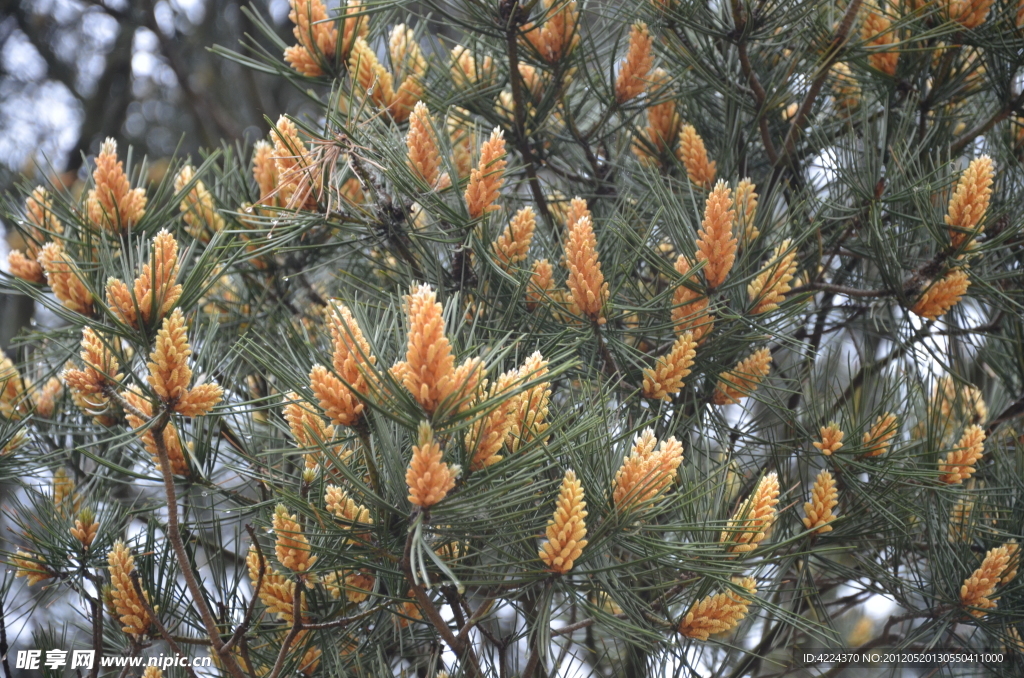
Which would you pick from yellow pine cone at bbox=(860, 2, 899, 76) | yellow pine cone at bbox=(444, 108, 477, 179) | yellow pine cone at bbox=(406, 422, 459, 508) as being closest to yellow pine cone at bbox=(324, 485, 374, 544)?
yellow pine cone at bbox=(406, 422, 459, 508)

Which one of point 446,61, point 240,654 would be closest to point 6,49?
point 446,61

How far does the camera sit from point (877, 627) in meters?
1.73

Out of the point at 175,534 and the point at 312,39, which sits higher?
the point at 312,39

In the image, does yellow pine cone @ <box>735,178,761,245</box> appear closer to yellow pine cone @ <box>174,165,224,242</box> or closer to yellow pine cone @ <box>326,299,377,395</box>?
yellow pine cone @ <box>326,299,377,395</box>

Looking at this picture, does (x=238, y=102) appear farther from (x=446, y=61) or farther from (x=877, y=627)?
(x=877, y=627)

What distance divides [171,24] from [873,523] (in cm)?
269

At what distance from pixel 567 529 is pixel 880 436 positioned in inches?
18.6

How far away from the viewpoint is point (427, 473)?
0.55 m

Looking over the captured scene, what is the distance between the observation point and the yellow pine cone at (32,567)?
34.9 inches

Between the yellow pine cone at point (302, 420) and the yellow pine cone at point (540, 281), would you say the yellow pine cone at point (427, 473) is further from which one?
the yellow pine cone at point (540, 281)

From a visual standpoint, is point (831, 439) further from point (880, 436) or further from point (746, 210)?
point (746, 210)

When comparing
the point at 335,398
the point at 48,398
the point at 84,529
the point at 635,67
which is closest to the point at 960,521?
the point at 635,67

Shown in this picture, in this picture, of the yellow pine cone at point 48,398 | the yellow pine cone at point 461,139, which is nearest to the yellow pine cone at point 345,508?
the yellow pine cone at point 461,139

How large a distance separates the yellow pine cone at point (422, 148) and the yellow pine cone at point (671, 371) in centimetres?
29
